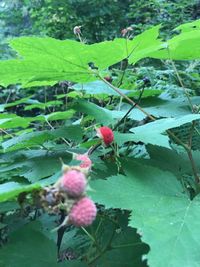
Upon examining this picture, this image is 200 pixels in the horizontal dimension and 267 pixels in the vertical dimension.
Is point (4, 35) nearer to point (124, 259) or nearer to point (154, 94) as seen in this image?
point (154, 94)

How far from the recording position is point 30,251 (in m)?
1.01

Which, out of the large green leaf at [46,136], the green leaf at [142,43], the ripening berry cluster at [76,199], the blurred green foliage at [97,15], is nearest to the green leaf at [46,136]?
the large green leaf at [46,136]

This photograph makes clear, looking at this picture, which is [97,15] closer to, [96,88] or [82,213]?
[96,88]

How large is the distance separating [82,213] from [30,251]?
547 millimetres

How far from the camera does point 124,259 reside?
0.99m

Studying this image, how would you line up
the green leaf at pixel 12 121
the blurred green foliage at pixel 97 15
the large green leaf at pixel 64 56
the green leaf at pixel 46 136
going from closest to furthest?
1. the large green leaf at pixel 64 56
2. the green leaf at pixel 46 136
3. the green leaf at pixel 12 121
4. the blurred green foliage at pixel 97 15

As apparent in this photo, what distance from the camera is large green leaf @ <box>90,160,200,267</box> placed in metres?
0.73

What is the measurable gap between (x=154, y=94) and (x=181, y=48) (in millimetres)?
268

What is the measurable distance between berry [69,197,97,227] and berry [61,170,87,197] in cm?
1

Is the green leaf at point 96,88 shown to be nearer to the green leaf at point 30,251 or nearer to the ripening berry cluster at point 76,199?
the green leaf at point 30,251

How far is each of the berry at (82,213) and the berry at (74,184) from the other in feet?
0.04

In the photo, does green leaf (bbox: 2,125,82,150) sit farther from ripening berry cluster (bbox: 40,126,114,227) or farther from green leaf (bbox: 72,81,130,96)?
ripening berry cluster (bbox: 40,126,114,227)

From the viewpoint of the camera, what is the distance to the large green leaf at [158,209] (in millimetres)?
733

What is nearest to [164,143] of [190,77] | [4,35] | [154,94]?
[154,94]
